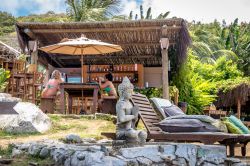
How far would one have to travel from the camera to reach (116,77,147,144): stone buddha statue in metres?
5.66

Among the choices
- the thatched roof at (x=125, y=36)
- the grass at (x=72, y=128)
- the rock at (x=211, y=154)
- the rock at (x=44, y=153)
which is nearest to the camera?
the rock at (x=44, y=153)

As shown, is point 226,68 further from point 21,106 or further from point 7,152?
point 7,152

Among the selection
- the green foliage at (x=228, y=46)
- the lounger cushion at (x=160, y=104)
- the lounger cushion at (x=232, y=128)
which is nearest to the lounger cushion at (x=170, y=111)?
the lounger cushion at (x=160, y=104)

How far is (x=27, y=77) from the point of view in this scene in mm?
11812

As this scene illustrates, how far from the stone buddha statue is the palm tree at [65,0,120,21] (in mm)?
15795

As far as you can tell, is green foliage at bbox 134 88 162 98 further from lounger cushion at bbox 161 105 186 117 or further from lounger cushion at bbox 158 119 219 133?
lounger cushion at bbox 158 119 219 133

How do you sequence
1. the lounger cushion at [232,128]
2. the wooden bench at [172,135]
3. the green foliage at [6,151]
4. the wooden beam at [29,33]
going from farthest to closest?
the wooden beam at [29,33]
the lounger cushion at [232,128]
the wooden bench at [172,135]
the green foliage at [6,151]

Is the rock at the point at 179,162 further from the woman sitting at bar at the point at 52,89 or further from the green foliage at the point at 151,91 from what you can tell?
the green foliage at the point at 151,91

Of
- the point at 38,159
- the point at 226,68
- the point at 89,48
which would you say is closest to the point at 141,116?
the point at 38,159

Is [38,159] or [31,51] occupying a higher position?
[31,51]

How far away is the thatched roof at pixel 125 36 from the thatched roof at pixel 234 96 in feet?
12.4

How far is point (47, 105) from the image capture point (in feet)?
34.0

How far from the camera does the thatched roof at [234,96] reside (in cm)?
1756

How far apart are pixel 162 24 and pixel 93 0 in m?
12.0
